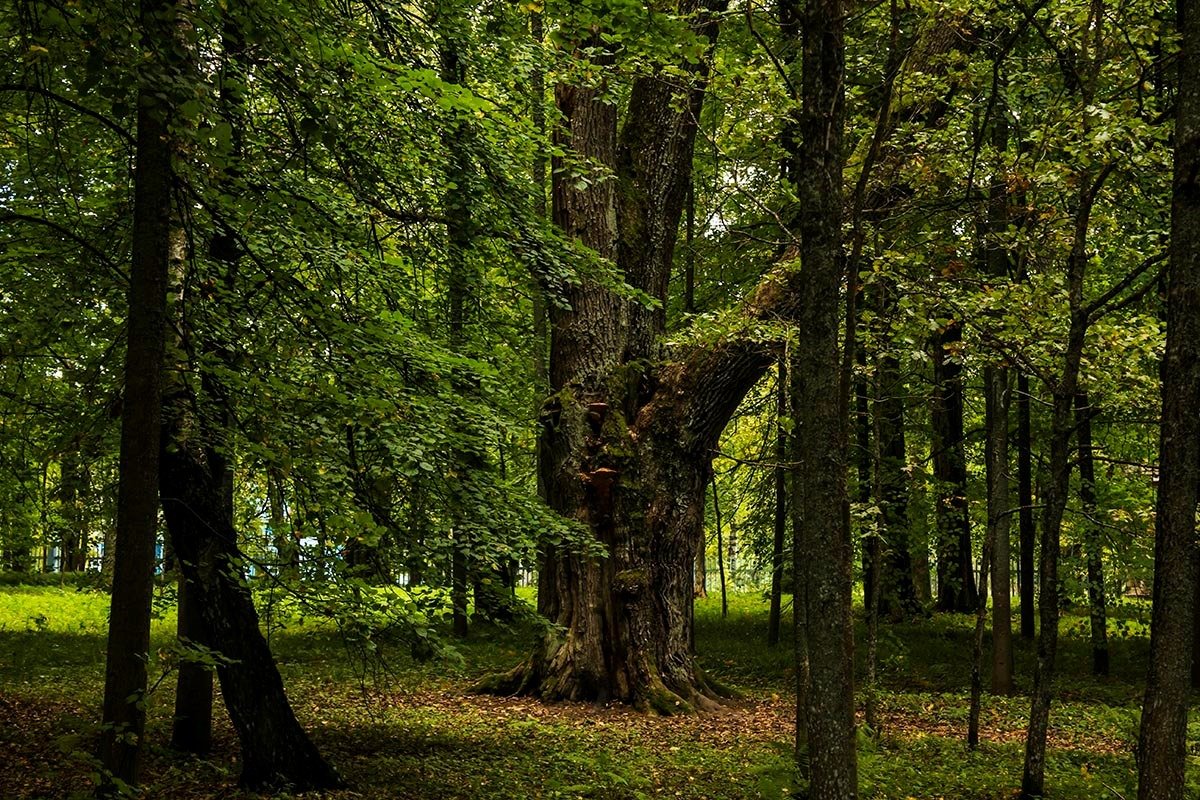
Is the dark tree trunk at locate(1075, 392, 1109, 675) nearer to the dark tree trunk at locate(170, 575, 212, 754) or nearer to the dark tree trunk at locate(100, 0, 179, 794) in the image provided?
the dark tree trunk at locate(170, 575, 212, 754)

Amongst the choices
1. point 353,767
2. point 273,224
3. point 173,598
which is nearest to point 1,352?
point 273,224

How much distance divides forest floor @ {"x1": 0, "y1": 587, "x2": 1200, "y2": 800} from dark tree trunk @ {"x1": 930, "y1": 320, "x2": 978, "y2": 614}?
8.28ft

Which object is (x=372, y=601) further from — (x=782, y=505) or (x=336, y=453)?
(x=782, y=505)

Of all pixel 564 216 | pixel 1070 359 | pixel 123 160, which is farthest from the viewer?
pixel 564 216

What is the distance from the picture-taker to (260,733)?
6898mm

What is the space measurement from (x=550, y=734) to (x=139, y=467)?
6837mm

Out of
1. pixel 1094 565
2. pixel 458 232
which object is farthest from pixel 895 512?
pixel 458 232

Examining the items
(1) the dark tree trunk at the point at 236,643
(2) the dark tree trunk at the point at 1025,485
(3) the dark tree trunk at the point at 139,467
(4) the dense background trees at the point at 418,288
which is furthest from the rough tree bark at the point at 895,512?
(3) the dark tree trunk at the point at 139,467

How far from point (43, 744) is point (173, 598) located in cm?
185

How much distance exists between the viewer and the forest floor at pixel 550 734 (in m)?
7.61

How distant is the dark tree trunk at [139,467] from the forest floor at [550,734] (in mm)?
196

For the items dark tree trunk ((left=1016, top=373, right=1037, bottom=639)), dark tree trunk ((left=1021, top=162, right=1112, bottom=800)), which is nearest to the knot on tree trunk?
dark tree trunk ((left=1021, top=162, right=1112, bottom=800))

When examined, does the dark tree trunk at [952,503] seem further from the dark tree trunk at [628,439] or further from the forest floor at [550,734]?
the dark tree trunk at [628,439]

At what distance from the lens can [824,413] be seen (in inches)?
208
